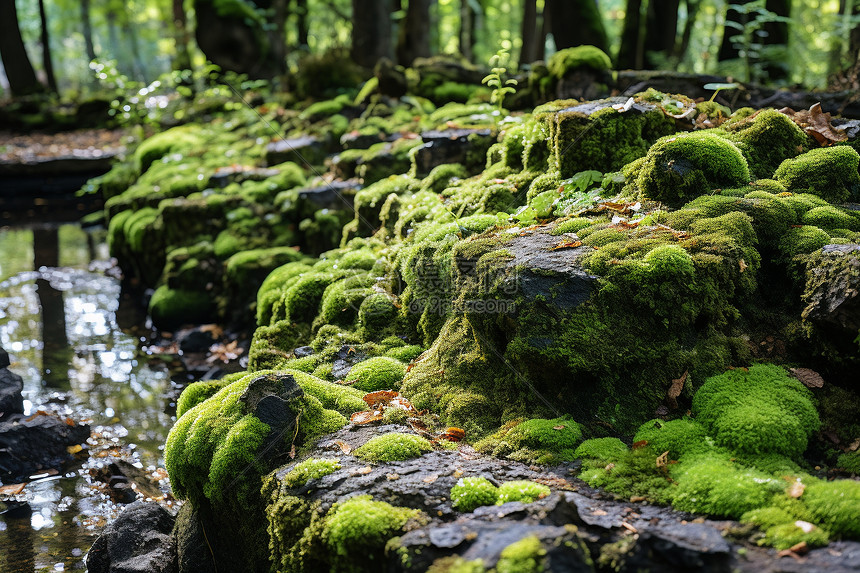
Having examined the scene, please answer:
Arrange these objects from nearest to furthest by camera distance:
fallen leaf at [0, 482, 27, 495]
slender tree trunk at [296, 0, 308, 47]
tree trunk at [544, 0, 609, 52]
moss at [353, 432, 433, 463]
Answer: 1. moss at [353, 432, 433, 463]
2. fallen leaf at [0, 482, 27, 495]
3. tree trunk at [544, 0, 609, 52]
4. slender tree trunk at [296, 0, 308, 47]

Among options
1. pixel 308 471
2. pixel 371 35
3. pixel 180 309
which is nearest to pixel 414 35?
pixel 371 35

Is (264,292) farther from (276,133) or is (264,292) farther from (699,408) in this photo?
(276,133)

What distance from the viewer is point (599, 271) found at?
424 cm

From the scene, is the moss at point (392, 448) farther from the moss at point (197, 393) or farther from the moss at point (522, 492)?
the moss at point (197, 393)

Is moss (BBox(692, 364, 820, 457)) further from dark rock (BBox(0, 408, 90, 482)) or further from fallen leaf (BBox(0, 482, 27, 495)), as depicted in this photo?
dark rock (BBox(0, 408, 90, 482))

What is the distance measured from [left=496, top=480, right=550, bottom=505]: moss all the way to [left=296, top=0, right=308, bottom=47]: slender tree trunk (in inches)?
848

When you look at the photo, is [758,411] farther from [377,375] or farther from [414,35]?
[414,35]

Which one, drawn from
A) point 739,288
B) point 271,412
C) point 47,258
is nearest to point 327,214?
point 271,412

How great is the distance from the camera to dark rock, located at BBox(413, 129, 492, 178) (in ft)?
26.7

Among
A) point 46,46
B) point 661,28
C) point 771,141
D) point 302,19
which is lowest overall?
point 771,141

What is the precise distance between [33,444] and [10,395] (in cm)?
104

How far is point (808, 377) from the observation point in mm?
3957

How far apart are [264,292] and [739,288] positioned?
5416 millimetres

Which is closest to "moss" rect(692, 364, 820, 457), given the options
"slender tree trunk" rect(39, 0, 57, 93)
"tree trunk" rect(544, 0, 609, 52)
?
"tree trunk" rect(544, 0, 609, 52)
